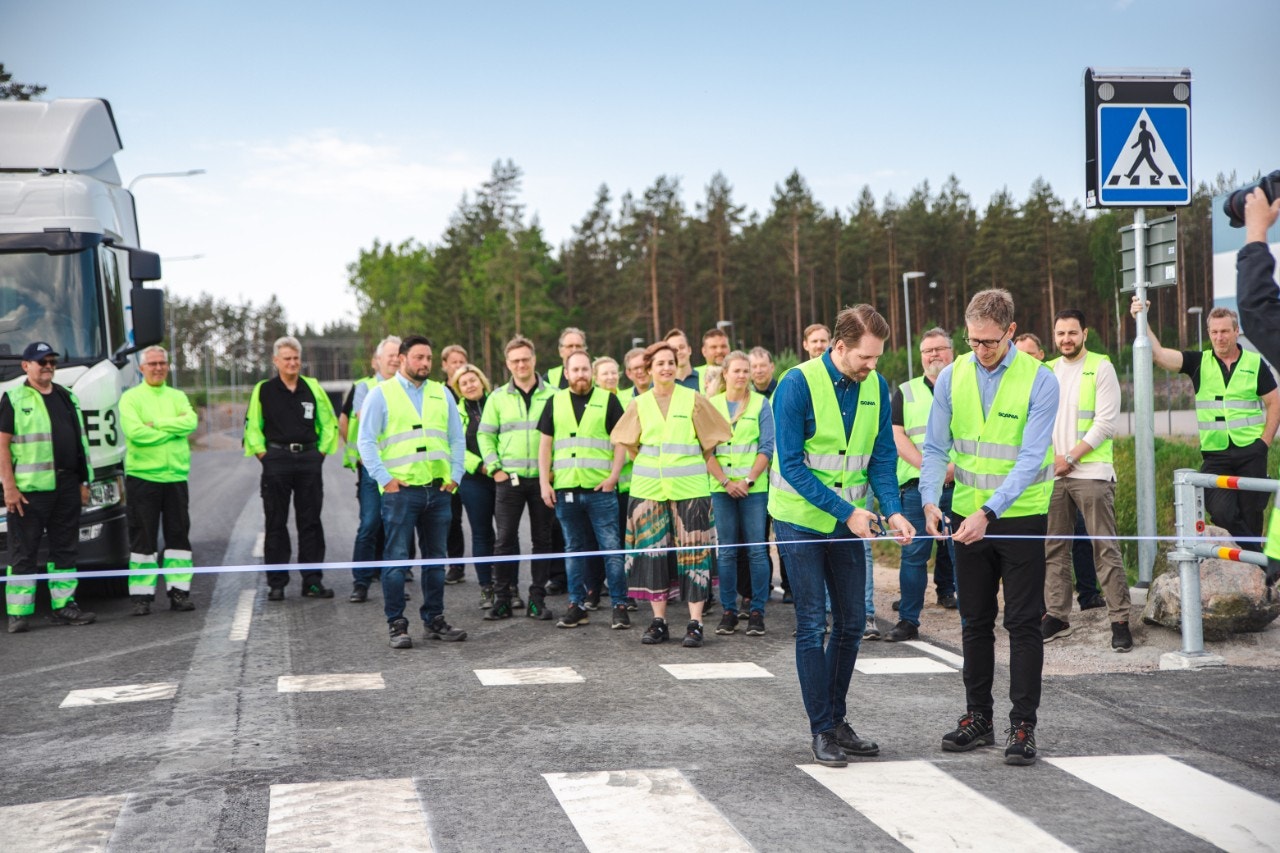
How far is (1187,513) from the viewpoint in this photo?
8180 millimetres

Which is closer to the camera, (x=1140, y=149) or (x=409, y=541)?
(x=409, y=541)

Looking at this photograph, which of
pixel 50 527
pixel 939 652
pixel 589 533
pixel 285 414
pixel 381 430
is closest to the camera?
pixel 939 652

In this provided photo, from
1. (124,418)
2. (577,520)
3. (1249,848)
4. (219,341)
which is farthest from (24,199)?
(219,341)

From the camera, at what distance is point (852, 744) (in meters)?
5.93

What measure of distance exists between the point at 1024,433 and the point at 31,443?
25.2 ft

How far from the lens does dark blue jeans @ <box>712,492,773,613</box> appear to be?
9.60 m

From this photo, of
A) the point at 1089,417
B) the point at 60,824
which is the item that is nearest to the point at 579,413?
the point at 1089,417

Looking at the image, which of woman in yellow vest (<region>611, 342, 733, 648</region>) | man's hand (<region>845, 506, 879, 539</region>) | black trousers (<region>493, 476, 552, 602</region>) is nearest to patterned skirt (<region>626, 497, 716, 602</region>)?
woman in yellow vest (<region>611, 342, 733, 648</region>)

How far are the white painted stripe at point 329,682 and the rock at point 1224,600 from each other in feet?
16.5

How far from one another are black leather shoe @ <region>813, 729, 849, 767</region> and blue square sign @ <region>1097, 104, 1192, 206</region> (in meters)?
5.81

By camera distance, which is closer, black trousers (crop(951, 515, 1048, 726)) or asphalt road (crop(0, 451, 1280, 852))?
asphalt road (crop(0, 451, 1280, 852))

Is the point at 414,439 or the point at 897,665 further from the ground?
the point at 414,439

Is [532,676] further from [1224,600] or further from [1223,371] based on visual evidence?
[1223,371]

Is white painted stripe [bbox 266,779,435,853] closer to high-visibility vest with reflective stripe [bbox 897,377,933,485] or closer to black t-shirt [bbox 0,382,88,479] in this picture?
high-visibility vest with reflective stripe [bbox 897,377,933,485]
